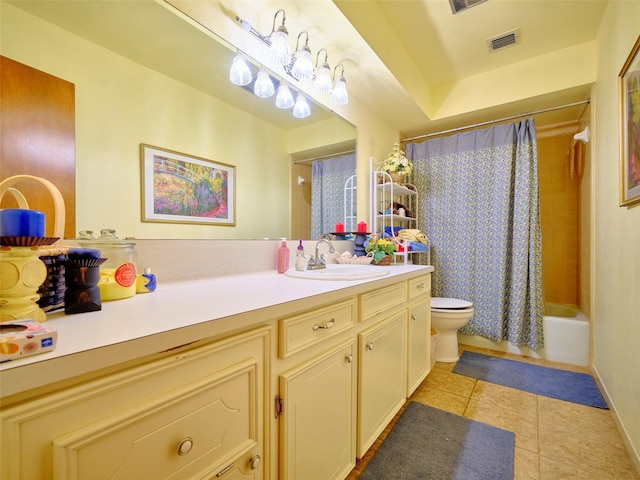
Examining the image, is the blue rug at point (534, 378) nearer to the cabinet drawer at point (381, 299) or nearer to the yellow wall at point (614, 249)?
the yellow wall at point (614, 249)

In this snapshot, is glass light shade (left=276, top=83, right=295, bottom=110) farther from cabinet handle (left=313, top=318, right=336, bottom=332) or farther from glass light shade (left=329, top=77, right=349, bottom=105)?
cabinet handle (left=313, top=318, right=336, bottom=332)

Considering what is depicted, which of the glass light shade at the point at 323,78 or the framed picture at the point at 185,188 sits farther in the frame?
the glass light shade at the point at 323,78

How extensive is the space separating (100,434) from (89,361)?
12 cm

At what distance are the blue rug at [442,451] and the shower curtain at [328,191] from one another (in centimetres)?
119

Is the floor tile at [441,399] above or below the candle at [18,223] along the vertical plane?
below

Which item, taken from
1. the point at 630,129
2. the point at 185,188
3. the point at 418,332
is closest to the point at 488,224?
the point at 630,129

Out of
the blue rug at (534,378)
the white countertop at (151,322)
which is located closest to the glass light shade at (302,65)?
the white countertop at (151,322)

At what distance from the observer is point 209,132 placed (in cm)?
121

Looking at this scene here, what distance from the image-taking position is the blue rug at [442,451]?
46.8 inches

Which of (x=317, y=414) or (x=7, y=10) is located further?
(x=317, y=414)

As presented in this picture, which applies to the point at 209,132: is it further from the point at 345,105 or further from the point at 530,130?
the point at 530,130

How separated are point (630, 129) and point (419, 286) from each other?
4.12 ft

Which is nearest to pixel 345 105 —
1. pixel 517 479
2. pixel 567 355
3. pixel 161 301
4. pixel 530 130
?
pixel 530 130

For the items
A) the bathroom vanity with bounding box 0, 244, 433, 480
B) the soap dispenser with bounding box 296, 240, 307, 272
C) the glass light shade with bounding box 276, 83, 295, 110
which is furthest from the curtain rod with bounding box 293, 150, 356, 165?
the bathroom vanity with bounding box 0, 244, 433, 480
